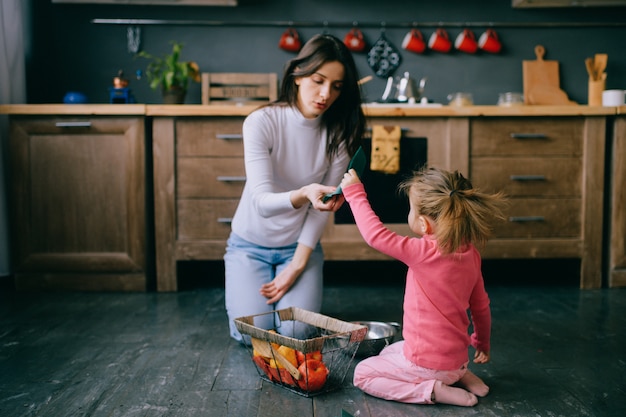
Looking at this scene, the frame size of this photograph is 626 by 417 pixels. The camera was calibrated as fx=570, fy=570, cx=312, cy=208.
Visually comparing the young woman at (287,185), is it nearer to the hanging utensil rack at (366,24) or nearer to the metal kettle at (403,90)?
the metal kettle at (403,90)

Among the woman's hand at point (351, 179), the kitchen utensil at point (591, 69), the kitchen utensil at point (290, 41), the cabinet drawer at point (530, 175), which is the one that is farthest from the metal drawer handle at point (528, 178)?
the woman's hand at point (351, 179)

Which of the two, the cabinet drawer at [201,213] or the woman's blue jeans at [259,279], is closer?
the woman's blue jeans at [259,279]

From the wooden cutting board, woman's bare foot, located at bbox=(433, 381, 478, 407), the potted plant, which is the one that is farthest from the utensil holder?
woman's bare foot, located at bbox=(433, 381, 478, 407)

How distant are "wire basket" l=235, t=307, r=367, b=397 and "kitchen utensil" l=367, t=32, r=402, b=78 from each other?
6.07ft

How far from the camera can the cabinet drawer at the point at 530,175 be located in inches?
100

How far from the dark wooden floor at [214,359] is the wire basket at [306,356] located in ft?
0.11

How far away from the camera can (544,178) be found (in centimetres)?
255

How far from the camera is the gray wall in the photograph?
3.00 m

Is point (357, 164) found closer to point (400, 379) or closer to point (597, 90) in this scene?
point (400, 379)

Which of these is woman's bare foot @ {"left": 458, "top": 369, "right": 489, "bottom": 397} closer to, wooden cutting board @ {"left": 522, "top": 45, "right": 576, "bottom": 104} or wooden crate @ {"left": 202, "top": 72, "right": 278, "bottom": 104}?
wooden crate @ {"left": 202, "top": 72, "right": 278, "bottom": 104}

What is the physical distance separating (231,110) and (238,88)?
44cm

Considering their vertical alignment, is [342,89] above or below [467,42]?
below

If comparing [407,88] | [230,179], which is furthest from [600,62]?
[230,179]

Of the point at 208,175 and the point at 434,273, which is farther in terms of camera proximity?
the point at 208,175
